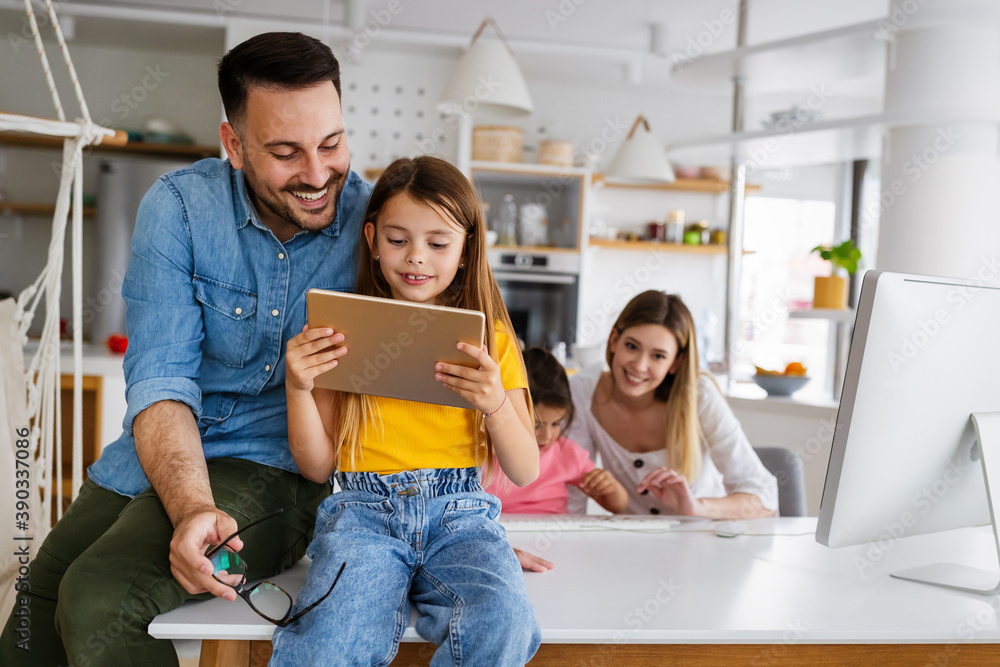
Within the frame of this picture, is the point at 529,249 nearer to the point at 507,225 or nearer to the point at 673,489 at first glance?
the point at 507,225

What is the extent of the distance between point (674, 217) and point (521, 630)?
4906 mm

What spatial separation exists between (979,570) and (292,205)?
1.21m

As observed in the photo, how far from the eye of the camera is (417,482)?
112 centimetres

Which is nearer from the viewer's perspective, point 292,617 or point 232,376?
point 292,617

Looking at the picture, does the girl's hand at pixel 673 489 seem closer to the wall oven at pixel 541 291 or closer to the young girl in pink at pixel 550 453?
the young girl in pink at pixel 550 453

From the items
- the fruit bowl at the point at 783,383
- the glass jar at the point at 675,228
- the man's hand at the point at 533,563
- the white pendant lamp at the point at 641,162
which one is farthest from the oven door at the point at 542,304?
the man's hand at the point at 533,563

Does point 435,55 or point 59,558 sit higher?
point 435,55

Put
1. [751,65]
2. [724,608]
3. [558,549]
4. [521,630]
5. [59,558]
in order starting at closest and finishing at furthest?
[521,630]
[724,608]
[59,558]
[558,549]
[751,65]

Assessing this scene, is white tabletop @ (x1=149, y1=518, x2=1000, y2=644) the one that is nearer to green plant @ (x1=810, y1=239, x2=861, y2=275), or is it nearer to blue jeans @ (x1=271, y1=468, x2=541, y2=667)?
blue jeans @ (x1=271, y1=468, x2=541, y2=667)

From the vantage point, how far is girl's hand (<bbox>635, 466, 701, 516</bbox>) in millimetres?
1591

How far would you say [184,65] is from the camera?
205 inches

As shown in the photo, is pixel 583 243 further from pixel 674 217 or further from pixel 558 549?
pixel 558 549

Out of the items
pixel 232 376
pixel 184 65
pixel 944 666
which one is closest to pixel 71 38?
pixel 184 65

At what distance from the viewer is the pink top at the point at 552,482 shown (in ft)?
6.24
